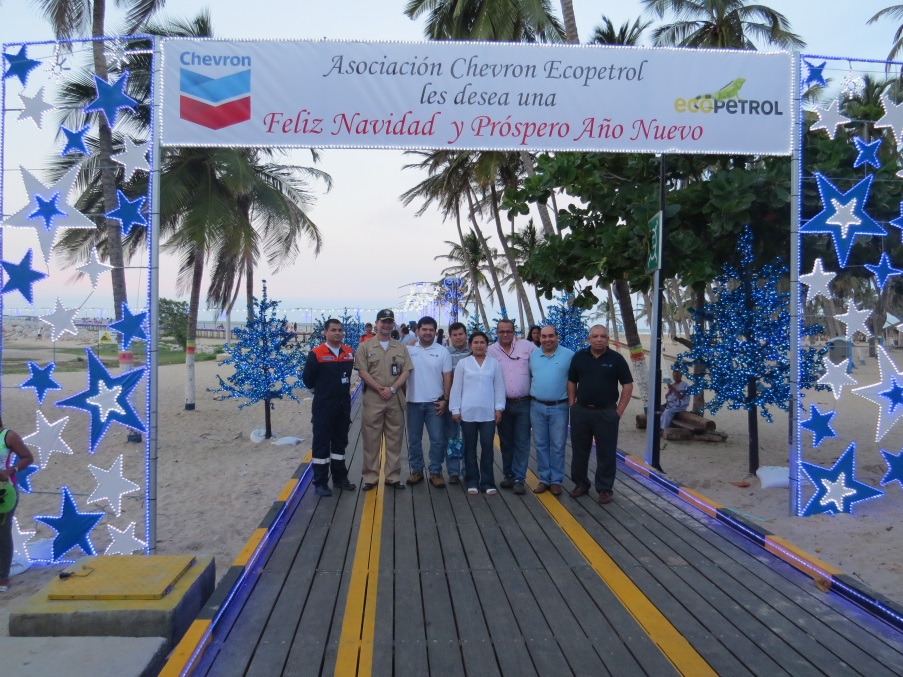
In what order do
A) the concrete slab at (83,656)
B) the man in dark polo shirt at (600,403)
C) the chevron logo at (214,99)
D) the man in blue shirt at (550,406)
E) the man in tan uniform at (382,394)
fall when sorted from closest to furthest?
1. the concrete slab at (83,656)
2. the chevron logo at (214,99)
3. the man in dark polo shirt at (600,403)
4. the man in blue shirt at (550,406)
5. the man in tan uniform at (382,394)

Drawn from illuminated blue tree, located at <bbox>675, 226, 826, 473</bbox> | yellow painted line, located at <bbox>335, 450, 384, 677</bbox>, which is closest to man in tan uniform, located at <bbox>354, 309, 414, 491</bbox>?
yellow painted line, located at <bbox>335, 450, 384, 677</bbox>

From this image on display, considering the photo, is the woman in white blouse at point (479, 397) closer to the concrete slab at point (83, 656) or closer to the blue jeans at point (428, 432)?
the blue jeans at point (428, 432)

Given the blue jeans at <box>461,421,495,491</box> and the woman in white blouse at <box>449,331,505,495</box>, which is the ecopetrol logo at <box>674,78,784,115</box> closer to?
the woman in white blouse at <box>449,331,505,495</box>

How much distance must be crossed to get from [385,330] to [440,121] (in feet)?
6.99

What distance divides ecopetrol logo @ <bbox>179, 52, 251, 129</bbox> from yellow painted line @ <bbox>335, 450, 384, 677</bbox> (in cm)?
389

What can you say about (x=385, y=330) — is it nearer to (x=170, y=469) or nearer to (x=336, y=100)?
(x=336, y=100)

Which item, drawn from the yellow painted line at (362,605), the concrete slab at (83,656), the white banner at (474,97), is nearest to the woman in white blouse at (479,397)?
the yellow painted line at (362,605)

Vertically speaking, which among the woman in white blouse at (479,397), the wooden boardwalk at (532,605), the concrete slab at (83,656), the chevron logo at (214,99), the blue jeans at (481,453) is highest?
the chevron logo at (214,99)

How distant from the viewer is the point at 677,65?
6.81 m

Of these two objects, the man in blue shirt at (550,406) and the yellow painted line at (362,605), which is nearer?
the yellow painted line at (362,605)

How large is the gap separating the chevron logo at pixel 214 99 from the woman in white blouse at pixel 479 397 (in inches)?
123

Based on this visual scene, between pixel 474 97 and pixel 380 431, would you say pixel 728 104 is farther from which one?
pixel 380 431

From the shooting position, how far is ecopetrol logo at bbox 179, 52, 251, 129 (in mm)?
6352

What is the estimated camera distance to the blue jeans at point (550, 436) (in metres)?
7.00
